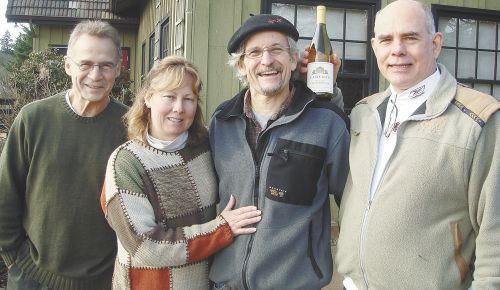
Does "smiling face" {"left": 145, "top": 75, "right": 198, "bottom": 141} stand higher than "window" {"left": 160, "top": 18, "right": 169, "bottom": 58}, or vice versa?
"window" {"left": 160, "top": 18, "right": 169, "bottom": 58}

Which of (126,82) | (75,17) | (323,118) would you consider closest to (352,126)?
(323,118)

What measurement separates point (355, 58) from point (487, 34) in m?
1.94

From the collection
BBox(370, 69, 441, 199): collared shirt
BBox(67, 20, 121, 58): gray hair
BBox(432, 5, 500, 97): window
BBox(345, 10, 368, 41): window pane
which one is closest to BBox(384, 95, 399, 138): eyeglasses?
BBox(370, 69, 441, 199): collared shirt

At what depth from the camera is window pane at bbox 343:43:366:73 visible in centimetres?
630

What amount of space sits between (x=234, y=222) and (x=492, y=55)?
583cm

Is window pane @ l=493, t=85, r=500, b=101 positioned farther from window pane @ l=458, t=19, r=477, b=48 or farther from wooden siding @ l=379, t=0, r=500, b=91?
wooden siding @ l=379, t=0, r=500, b=91

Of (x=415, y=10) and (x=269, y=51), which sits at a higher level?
(x=415, y=10)

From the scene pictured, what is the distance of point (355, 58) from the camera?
632 cm

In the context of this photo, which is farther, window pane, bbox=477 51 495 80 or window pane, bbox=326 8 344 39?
window pane, bbox=477 51 495 80

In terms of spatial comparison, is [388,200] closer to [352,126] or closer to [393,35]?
[352,126]

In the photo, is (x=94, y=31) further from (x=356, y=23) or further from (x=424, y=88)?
(x=356, y=23)

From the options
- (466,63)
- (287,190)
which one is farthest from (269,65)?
(466,63)

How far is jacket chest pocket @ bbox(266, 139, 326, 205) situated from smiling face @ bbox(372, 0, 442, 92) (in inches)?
19.8

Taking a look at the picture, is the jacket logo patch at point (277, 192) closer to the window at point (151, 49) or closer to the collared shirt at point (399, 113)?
the collared shirt at point (399, 113)
